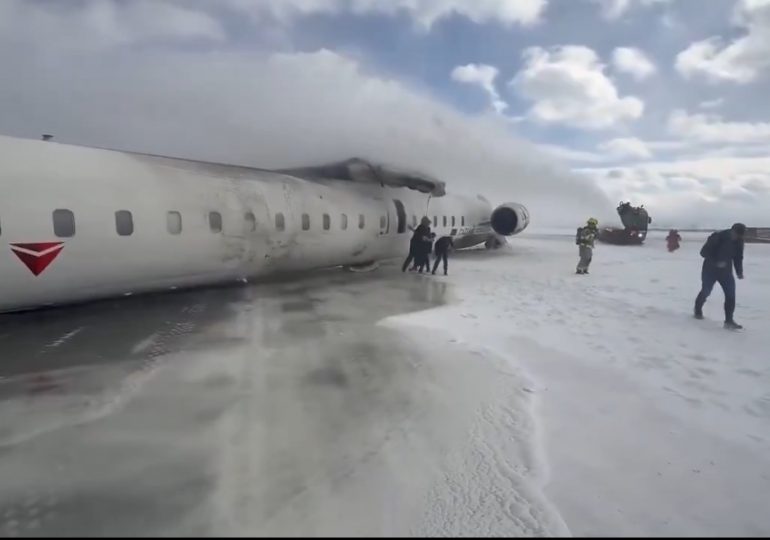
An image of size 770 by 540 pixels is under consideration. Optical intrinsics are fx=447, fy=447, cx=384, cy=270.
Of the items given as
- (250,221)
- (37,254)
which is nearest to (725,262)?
(250,221)

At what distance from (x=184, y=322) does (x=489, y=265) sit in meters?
9.90

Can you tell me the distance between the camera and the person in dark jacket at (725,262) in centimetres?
664

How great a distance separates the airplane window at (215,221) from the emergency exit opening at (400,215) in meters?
6.02

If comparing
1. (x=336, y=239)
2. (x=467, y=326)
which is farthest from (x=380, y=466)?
(x=336, y=239)

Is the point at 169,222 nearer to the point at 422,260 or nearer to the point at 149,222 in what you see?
the point at 149,222

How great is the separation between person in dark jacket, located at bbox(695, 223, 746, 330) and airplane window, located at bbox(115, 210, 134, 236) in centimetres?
861

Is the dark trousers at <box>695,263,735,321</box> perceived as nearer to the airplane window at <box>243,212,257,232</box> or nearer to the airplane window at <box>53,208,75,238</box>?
the airplane window at <box>243,212,257,232</box>

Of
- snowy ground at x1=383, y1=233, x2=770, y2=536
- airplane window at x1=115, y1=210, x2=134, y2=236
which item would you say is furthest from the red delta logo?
snowy ground at x1=383, y1=233, x2=770, y2=536

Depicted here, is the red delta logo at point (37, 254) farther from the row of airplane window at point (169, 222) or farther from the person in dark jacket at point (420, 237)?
the person in dark jacket at point (420, 237)

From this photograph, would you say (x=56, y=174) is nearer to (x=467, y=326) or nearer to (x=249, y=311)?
(x=249, y=311)

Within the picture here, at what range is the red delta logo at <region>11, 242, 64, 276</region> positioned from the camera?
18.4ft

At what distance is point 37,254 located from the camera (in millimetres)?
5723

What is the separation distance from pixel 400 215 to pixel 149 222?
24.2ft

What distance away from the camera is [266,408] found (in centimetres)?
367
